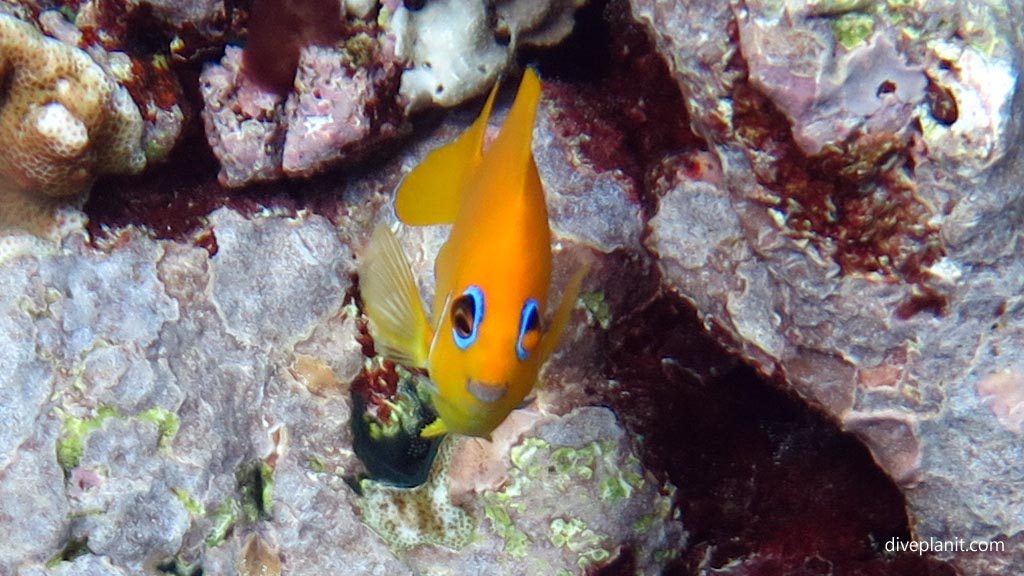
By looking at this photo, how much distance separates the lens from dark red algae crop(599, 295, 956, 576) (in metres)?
2.79

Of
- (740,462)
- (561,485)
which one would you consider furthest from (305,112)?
(740,462)

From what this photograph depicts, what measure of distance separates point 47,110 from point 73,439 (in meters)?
1.06

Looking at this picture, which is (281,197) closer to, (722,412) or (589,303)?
(589,303)

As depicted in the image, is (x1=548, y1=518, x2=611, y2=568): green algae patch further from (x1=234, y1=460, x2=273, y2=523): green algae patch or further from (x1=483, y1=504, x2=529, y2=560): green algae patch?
(x1=234, y1=460, x2=273, y2=523): green algae patch

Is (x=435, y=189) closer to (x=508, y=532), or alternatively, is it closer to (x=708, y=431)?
(x=508, y=532)

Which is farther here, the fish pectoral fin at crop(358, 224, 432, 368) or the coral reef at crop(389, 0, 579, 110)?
the coral reef at crop(389, 0, 579, 110)

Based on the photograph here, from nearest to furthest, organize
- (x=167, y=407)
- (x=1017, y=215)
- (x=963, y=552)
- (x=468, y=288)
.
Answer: (x=468, y=288) < (x=1017, y=215) < (x=963, y=552) < (x=167, y=407)

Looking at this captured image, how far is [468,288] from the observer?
1.75 meters

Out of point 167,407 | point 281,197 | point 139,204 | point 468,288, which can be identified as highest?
point 281,197

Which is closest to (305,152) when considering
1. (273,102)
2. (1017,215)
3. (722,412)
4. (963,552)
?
(273,102)

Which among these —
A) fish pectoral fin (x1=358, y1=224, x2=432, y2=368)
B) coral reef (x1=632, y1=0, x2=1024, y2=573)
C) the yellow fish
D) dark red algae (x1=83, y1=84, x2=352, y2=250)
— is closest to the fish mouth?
the yellow fish

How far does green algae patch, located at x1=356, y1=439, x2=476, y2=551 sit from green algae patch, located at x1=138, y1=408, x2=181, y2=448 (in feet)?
2.25

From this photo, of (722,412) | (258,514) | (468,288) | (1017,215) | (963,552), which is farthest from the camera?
(722,412)

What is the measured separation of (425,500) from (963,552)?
1.78 metres
